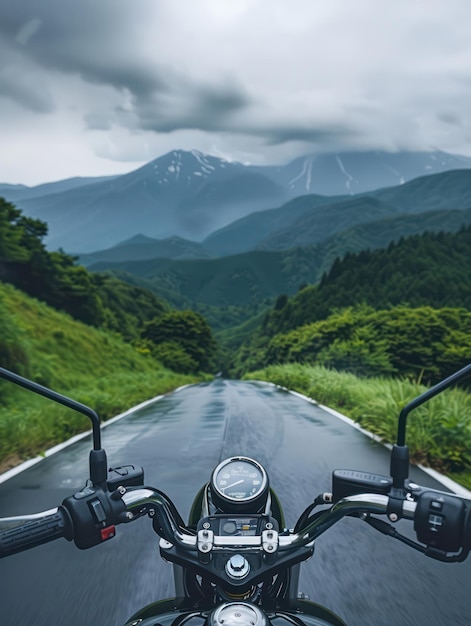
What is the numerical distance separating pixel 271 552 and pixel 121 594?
92.2 inches

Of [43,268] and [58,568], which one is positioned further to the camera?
[43,268]

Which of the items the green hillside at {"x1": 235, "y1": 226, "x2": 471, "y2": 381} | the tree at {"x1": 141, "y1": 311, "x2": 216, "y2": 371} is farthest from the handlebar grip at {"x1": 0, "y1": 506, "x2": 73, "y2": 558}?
the tree at {"x1": 141, "y1": 311, "x2": 216, "y2": 371}

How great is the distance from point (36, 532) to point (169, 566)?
101 inches

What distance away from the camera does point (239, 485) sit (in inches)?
78.4

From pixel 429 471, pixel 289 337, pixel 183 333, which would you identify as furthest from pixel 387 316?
pixel 429 471

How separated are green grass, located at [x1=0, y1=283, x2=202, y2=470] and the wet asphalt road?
0.74 metres

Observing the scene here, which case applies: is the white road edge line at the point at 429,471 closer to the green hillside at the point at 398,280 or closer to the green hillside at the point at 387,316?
the green hillside at the point at 387,316

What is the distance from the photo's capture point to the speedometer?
193cm

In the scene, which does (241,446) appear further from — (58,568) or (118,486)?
(118,486)

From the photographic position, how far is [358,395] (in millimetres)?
13188

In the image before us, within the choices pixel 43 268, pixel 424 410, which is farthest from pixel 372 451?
pixel 43 268

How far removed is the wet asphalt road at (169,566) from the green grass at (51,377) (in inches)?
29.2

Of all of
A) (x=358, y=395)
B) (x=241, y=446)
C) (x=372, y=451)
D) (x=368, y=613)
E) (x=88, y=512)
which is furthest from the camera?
(x=358, y=395)

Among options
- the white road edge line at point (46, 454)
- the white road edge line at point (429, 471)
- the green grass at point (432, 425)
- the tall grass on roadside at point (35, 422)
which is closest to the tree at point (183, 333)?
the tall grass on roadside at point (35, 422)
